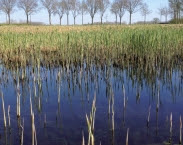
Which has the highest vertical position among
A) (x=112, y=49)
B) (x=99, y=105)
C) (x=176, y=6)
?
(x=176, y=6)

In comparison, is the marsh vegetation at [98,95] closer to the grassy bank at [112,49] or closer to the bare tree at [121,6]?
Result: the grassy bank at [112,49]

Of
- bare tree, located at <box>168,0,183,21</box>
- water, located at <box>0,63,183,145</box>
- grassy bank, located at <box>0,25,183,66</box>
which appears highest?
bare tree, located at <box>168,0,183,21</box>

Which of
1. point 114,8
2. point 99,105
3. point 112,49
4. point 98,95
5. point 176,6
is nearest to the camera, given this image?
point 99,105

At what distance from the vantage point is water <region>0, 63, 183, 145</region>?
4.38 meters

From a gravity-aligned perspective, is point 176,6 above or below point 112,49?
above

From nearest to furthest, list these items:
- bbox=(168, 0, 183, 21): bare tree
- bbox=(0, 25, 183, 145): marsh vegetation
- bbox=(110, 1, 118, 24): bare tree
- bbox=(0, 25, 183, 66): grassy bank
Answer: bbox=(0, 25, 183, 145): marsh vegetation, bbox=(0, 25, 183, 66): grassy bank, bbox=(168, 0, 183, 21): bare tree, bbox=(110, 1, 118, 24): bare tree

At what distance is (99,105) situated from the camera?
5910mm

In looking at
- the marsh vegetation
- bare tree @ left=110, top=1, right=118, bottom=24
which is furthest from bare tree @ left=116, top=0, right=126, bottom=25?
the marsh vegetation

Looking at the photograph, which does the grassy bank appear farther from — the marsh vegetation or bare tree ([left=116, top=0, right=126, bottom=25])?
bare tree ([left=116, top=0, right=126, bottom=25])

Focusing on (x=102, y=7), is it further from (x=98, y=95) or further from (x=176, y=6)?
(x=98, y=95)

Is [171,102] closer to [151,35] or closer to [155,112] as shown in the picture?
[155,112]

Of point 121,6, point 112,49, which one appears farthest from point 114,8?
point 112,49

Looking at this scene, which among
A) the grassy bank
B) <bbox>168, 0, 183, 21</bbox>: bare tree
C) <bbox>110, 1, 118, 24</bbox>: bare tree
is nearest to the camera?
the grassy bank

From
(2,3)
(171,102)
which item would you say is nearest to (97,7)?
(2,3)
